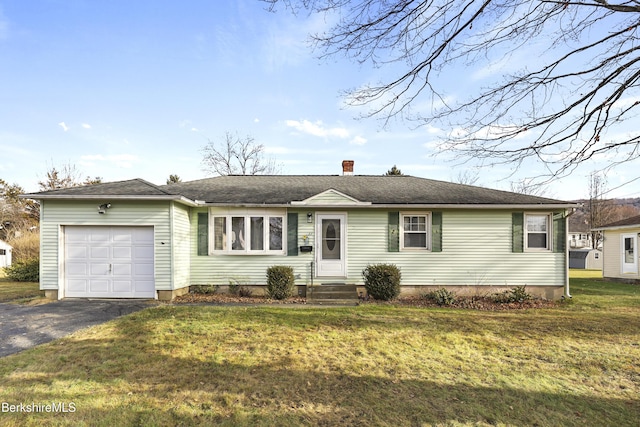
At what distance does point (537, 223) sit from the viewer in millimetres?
10070

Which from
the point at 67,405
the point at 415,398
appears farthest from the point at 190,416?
the point at 415,398

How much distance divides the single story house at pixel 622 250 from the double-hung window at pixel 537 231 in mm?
8886

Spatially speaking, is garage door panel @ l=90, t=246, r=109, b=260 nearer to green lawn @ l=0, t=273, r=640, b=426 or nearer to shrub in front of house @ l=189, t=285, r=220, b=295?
shrub in front of house @ l=189, t=285, r=220, b=295

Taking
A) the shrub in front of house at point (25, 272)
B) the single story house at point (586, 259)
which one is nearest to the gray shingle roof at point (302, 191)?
the shrub in front of house at point (25, 272)

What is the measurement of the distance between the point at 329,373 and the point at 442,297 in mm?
6067

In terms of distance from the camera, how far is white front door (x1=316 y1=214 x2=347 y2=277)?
394 inches

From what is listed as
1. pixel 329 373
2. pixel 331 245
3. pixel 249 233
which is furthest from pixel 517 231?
pixel 249 233

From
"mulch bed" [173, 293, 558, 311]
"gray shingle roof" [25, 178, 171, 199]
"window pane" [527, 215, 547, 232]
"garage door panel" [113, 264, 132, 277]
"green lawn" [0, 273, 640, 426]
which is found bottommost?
"mulch bed" [173, 293, 558, 311]

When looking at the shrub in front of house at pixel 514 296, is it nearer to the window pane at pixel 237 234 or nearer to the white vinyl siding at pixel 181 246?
the window pane at pixel 237 234

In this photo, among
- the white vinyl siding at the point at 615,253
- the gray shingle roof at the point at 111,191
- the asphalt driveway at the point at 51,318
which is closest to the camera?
the asphalt driveway at the point at 51,318

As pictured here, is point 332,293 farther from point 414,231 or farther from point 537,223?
point 537,223

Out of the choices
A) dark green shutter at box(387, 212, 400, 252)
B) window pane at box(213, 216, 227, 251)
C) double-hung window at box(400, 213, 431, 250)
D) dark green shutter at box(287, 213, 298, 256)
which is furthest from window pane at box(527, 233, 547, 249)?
window pane at box(213, 216, 227, 251)

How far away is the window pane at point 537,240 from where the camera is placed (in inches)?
396

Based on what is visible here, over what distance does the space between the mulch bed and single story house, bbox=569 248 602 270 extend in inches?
868
